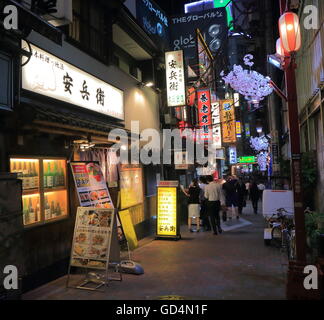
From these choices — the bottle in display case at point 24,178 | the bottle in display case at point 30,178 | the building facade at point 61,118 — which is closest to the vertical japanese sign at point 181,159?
the building facade at point 61,118

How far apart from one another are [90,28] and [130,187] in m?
5.77

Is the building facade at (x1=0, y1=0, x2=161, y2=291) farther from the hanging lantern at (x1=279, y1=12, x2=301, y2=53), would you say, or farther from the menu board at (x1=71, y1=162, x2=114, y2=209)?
the hanging lantern at (x1=279, y1=12, x2=301, y2=53)

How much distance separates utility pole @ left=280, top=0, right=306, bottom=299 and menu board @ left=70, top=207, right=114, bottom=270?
3.78 m

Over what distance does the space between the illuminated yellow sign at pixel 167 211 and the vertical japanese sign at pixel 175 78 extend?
431 cm

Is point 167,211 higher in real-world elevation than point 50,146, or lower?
lower

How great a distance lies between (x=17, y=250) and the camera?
554 cm

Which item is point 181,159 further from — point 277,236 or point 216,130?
point 216,130

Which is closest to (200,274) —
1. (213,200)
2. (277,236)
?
(277,236)

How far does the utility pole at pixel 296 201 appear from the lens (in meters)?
5.60

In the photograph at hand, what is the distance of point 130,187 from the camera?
12.1 m

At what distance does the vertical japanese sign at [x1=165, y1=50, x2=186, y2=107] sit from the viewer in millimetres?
14227

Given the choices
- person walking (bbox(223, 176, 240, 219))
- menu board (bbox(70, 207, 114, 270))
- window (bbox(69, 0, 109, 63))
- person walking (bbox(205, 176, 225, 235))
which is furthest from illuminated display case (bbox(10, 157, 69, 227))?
person walking (bbox(223, 176, 240, 219))

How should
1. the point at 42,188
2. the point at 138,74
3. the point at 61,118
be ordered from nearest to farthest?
1. the point at 61,118
2. the point at 42,188
3. the point at 138,74
